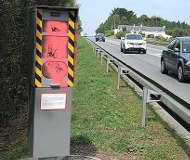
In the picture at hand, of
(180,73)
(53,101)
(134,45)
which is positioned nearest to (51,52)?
(53,101)

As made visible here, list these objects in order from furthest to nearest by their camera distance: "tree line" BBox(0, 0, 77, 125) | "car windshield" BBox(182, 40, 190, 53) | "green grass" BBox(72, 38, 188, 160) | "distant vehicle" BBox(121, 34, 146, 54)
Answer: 1. "distant vehicle" BBox(121, 34, 146, 54)
2. "car windshield" BBox(182, 40, 190, 53)
3. "tree line" BBox(0, 0, 77, 125)
4. "green grass" BBox(72, 38, 188, 160)

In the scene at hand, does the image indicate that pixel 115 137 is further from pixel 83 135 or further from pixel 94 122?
pixel 94 122

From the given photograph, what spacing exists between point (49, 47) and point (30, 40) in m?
0.38

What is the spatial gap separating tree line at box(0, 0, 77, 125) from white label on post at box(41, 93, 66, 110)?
174 inches

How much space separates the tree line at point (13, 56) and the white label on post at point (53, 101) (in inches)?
174

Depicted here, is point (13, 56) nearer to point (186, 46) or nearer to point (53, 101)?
point (53, 101)

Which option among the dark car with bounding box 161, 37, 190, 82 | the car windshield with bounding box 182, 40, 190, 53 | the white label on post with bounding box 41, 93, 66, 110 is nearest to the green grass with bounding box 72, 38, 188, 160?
the white label on post with bounding box 41, 93, 66, 110

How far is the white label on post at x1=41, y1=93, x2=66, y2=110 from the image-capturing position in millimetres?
4969

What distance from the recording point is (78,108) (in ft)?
31.7

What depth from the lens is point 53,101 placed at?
5.01m

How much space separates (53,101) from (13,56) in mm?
5497

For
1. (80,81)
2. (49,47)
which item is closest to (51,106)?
(49,47)

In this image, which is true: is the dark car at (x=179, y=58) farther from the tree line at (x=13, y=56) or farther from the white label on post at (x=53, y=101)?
the white label on post at (x=53, y=101)

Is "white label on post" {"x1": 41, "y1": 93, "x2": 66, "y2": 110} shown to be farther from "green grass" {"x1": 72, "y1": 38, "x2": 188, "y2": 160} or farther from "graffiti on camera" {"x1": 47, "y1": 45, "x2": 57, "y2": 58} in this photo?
"green grass" {"x1": 72, "y1": 38, "x2": 188, "y2": 160}
